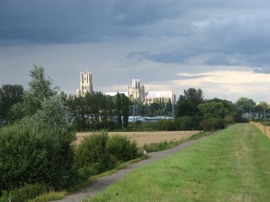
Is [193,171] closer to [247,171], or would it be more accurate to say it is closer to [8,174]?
[247,171]

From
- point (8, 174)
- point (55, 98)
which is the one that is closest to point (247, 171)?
point (8, 174)

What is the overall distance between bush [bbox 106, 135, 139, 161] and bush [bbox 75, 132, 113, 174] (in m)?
6.22

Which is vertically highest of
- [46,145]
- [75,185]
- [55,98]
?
[55,98]

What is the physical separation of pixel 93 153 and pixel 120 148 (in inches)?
301

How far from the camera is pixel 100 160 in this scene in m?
28.8

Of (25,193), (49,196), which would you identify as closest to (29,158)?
(25,193)

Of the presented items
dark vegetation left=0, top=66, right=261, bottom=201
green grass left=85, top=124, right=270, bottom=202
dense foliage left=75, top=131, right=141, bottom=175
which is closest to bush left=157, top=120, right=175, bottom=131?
dark vegetation left=0, top=66, right=261, bottom=201

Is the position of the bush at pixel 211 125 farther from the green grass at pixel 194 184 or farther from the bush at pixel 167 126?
the green grass at pixel 194 184

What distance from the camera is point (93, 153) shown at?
1126 inches

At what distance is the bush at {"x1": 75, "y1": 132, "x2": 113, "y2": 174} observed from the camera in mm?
28567

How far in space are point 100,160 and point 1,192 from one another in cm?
1070

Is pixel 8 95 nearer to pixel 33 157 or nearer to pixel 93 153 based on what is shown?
pixel 93 153

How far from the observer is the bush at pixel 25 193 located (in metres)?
16.9

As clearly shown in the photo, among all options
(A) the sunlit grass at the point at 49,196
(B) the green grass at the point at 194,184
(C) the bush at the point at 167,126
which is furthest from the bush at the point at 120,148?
(C) the bush at the point at 167,126
